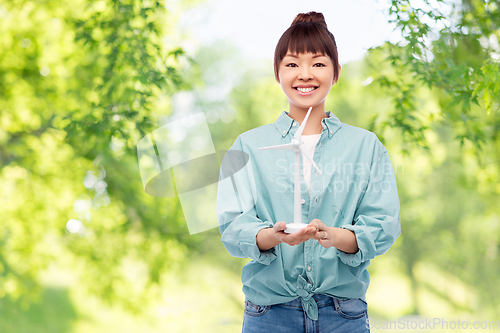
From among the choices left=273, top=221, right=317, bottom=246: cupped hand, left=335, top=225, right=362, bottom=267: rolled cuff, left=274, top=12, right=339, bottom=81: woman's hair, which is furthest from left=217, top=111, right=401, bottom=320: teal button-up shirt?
left=274, top=12, right=339, bottom=81: woman's hair

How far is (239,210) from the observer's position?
141cm

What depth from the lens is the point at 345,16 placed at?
13.5 ft

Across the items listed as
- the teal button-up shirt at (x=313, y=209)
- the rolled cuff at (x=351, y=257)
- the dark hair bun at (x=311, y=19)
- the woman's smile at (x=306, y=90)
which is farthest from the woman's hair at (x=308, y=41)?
the rolled cuff at (x=351, y=257)

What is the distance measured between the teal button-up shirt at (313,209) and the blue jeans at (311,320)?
0.09ft

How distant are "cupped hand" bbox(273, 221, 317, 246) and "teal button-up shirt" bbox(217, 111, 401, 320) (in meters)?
0.10

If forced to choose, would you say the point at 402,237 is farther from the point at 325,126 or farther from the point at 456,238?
the point at 325,126

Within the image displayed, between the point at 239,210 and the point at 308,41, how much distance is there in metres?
0.66

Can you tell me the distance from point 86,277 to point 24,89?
2.79 metres

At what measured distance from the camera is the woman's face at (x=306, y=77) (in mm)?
1485

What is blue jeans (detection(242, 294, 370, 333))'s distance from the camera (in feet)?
4.42

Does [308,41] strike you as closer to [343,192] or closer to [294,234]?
[343,192]

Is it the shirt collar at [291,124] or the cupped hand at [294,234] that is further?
the shirt collar at [291,124]

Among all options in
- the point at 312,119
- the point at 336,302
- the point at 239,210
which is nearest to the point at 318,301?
the point at 336,302

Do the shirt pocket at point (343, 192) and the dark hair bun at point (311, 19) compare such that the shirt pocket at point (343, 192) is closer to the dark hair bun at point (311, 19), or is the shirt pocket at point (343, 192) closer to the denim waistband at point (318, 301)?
the denim waistband at point (318, 301)
